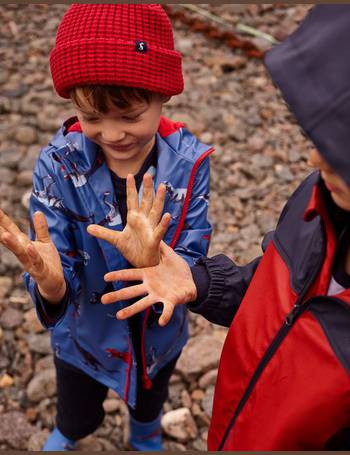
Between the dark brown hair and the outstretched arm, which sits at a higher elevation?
the dark brown hair

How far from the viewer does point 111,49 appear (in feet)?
4.63

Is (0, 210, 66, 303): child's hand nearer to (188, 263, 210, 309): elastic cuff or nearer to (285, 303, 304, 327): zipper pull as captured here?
(188, 263, 210, 309): elastic cuff

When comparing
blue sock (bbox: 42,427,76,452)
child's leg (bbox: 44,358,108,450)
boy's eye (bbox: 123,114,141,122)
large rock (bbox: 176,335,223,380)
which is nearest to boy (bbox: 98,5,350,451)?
boy's eye (bbox: 123,114,141,122)

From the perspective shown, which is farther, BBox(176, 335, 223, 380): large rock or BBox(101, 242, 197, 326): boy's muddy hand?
BBox(176, 335, 223, 380): large rock

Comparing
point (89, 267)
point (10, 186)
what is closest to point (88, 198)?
point (89, 267)

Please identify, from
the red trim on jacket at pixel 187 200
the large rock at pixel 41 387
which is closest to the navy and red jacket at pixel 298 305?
the red trim on jacket at pixel 187 200

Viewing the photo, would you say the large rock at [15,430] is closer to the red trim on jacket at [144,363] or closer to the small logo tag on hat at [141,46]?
the red trim on jacket at [144,363]

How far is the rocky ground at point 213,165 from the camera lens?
2568 millimetres

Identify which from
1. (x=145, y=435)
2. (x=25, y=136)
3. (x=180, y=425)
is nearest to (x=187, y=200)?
(x=145, y=435)

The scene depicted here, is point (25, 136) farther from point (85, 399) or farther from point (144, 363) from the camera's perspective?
point (144, 363)

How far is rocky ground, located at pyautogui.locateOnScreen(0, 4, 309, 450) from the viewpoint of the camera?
257 centimetres

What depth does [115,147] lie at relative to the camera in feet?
5.10

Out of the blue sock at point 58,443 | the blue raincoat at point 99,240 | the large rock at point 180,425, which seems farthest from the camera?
the large rock at point 180,425

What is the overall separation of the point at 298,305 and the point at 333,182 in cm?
33
